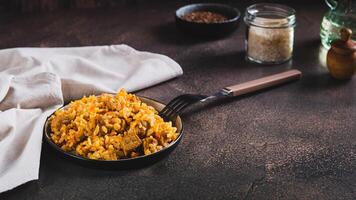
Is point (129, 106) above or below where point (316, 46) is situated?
above

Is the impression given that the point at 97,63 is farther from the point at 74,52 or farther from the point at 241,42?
the point at 241,42

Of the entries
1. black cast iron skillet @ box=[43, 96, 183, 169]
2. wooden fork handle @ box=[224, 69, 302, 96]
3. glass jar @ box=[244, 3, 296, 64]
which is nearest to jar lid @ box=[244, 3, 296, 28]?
glass jar @ box=[244, 3, 296, 64]

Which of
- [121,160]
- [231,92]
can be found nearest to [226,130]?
[231,92]

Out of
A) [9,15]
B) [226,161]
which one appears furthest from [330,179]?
[9,15]

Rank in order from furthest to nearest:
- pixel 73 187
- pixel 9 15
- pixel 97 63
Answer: pixel 9 15, pixel 97 63, pixel 73 187

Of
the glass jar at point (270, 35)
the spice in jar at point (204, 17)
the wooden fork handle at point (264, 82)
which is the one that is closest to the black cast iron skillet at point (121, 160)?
the wooden fork handle at point (264, 82)

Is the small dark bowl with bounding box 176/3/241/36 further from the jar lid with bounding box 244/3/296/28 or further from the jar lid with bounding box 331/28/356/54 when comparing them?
the jar lid with bounding box 331/28/356/54

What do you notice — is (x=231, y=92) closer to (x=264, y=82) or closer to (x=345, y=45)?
(x=264, y=82)
